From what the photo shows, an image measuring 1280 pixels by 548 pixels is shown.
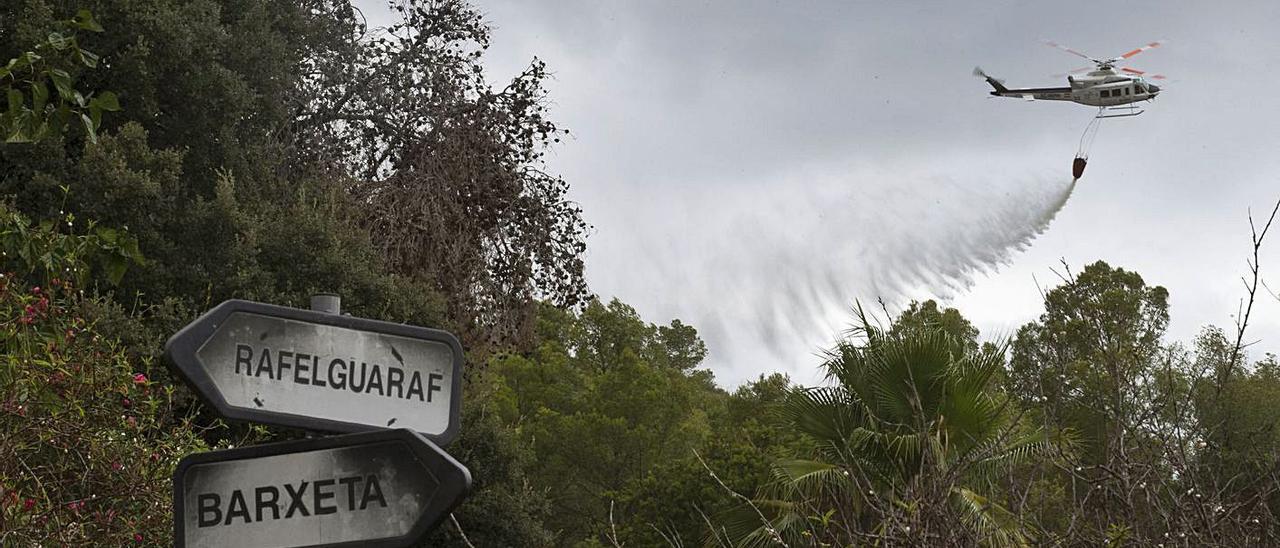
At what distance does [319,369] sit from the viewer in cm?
273

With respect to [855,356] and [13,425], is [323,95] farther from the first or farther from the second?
[13,425]

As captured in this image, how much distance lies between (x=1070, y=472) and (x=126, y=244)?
293cm

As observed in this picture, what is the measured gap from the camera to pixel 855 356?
14.8m

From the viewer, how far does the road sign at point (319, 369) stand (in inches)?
104

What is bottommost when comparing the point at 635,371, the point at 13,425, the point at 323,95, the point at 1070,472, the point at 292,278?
the point at 13,425

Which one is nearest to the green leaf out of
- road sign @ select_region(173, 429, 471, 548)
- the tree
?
road sign @ select_region(173, 429, 471, 548)

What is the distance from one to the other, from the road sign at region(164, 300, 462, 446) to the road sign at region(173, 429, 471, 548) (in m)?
0.08

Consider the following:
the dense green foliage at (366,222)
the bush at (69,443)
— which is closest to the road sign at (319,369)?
the bush at (69,443)

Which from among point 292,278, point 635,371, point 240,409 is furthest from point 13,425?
point 635,371

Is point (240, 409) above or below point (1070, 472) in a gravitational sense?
below

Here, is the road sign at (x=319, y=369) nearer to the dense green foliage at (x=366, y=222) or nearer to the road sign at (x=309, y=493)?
the road sign at (x=309, y=493)

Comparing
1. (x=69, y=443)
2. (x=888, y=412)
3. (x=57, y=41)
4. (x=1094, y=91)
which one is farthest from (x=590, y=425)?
(x=57, y=41)

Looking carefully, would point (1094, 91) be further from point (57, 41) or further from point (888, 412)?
point (57, 41)

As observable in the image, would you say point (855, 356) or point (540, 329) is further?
point (540, 329)
